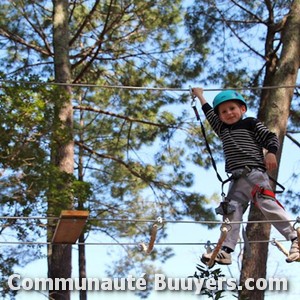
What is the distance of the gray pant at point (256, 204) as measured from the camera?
15.3 feet

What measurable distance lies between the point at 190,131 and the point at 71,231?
6.14 metres

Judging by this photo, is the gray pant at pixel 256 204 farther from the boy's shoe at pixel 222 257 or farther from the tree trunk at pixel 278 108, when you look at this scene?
the tree trunk at pixel 278 108

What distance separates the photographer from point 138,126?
11.8m

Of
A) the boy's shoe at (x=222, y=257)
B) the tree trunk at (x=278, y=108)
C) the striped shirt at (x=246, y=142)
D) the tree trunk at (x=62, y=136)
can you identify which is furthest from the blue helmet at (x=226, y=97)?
the tree trunk at (x=62, y=136)

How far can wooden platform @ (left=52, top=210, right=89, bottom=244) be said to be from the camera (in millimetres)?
5148

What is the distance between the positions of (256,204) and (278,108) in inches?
148

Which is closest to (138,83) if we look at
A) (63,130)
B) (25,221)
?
(63,130)

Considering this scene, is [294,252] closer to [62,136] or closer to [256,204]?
[256,204]

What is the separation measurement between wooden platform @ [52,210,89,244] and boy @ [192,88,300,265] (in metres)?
0.92

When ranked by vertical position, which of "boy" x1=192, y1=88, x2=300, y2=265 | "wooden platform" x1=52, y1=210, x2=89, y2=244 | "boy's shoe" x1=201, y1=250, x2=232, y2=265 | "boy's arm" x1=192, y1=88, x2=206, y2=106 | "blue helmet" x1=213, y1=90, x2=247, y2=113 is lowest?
"boy's shoe" x1=201, y1=250, x2=232, y2=265

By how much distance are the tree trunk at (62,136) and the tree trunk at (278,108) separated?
6.92ft

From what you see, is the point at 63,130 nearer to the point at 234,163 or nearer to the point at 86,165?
the point at 86,165

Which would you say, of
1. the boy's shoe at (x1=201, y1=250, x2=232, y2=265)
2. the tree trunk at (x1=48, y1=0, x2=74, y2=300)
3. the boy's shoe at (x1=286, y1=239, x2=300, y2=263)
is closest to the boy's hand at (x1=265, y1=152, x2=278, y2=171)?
the boy's shoe at (x1=286, y1=239, x2=300, y2=263)

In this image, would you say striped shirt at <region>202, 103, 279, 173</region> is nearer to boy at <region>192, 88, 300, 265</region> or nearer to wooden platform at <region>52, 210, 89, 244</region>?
boy at <region>192, 88, 300, 265</region>
